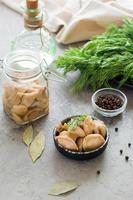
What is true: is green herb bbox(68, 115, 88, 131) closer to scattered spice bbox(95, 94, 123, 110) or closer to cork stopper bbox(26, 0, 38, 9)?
scattered spice bbox(95, 94, 123, 110)

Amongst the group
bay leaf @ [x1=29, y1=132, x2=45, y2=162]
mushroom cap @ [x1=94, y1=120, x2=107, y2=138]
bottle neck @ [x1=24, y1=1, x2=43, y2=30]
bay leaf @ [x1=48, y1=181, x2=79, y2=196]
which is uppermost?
bottle neck @ [x1=24, y1=1, x2=43, y2=30]

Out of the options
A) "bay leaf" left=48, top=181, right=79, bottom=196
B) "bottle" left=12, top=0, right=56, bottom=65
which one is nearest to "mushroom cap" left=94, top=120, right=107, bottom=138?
"bay leaf" left=48, top=181, right=79, bottom=196

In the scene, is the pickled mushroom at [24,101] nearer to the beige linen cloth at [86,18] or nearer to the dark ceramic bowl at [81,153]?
the dark ceramic bowl at [81,153]

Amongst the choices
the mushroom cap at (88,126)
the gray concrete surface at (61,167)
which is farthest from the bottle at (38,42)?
the mushroom cap at (88,126)

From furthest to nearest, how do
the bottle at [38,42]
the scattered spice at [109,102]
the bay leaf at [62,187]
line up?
the bottle at [38,42] < the scattered spice at [109,102] < the bay leaf at [62,187]

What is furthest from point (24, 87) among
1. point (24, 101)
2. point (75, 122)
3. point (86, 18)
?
point (86, 18)

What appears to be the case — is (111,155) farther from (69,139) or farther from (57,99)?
(57,99)
